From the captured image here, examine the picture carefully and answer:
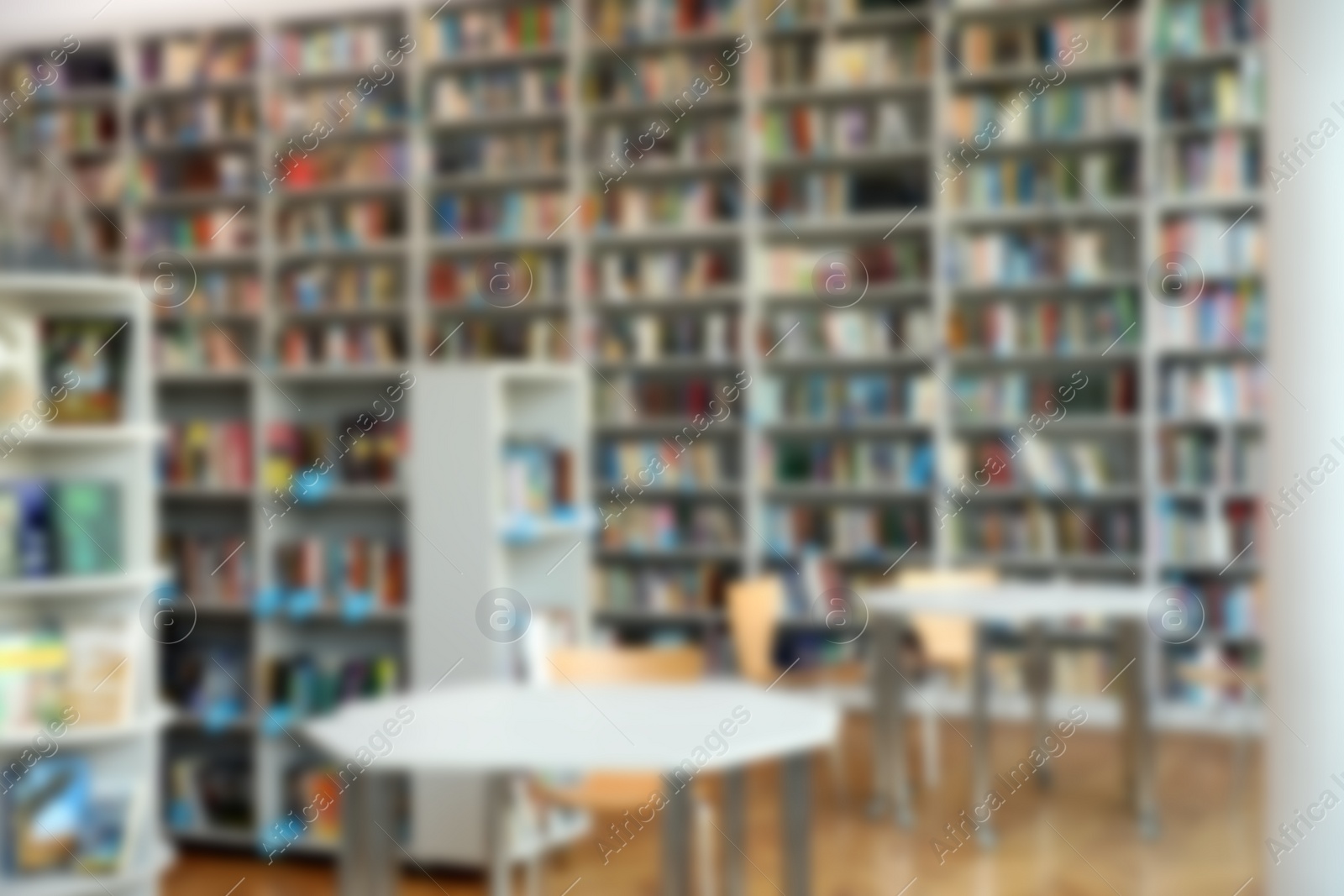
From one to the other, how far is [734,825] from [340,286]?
451 cm

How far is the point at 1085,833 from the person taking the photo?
14.0 ft

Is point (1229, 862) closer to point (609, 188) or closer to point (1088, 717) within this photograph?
point (1088, 717)

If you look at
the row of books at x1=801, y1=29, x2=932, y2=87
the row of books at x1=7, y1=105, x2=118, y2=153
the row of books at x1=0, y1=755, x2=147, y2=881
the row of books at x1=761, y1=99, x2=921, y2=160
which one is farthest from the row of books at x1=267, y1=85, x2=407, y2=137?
the row of books at x1=0, y1=755, x2=147, y2=881

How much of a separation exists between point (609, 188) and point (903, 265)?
1388 millimetres

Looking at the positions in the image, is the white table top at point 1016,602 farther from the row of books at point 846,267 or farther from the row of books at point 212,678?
the row of books at point 212,678

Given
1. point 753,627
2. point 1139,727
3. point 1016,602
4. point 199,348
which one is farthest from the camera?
point 199,348

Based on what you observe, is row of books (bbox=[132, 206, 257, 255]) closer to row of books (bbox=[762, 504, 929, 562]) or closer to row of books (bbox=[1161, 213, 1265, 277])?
row of books (bbox=[762, 504, 929, 562])

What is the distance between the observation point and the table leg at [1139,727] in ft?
14.2

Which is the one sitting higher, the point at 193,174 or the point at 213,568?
the point at 193,174

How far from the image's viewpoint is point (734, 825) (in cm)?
269

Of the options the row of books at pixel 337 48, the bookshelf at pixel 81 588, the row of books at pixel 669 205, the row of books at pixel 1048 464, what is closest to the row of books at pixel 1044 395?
the row of books at pixel 1048 464

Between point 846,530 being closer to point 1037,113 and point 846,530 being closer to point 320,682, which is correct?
point 1037,113

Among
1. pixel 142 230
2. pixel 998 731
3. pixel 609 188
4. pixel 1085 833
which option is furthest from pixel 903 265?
pixel 142 230

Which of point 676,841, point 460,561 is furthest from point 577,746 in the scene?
point 460,561
